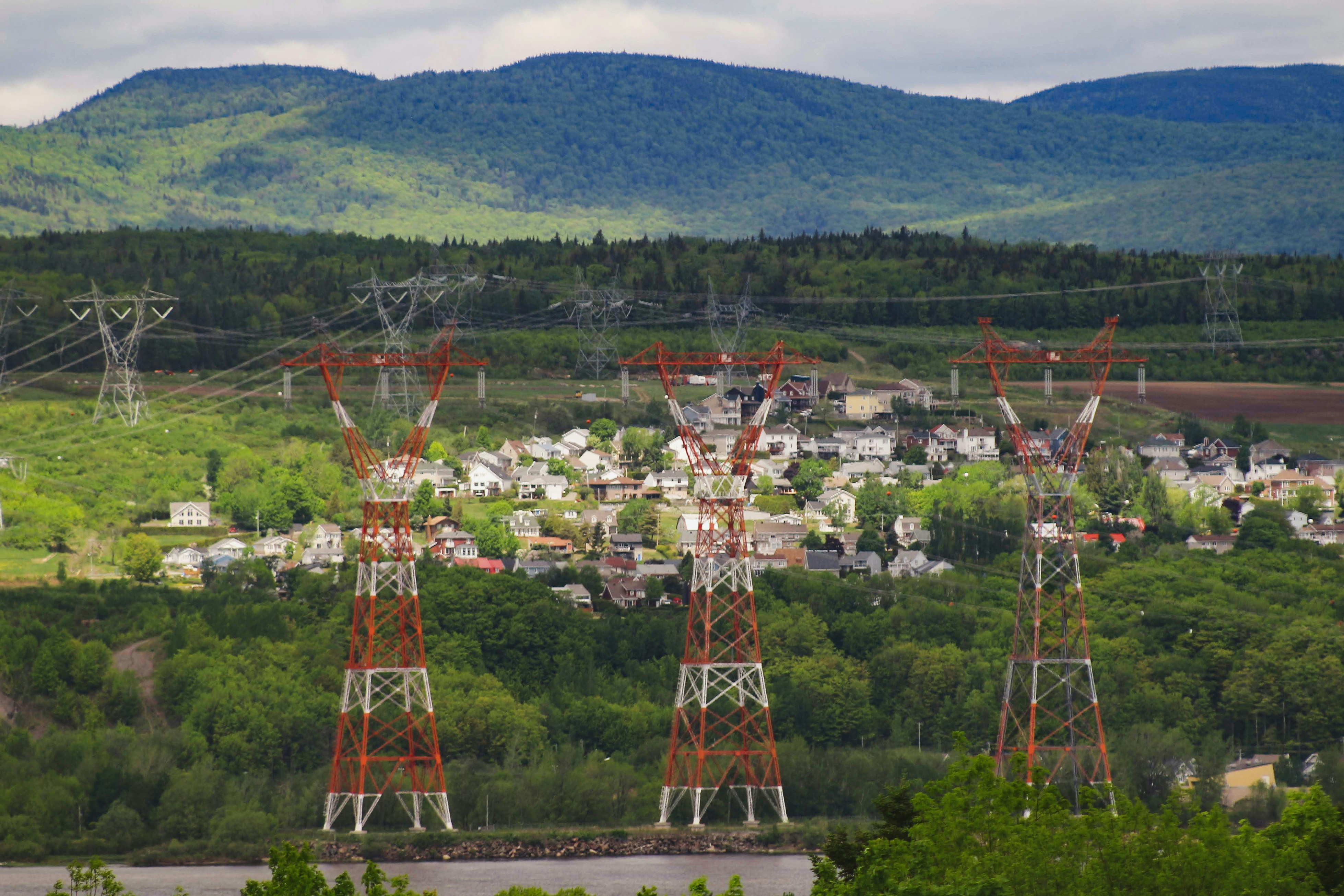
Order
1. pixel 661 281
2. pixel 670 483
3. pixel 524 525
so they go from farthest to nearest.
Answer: pixel 661 281 → pixel 670 483 → pixel 524 525

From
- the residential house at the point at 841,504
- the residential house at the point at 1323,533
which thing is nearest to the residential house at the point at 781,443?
the residential house at the point at 841,504

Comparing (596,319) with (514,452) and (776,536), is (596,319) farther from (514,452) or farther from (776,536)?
(776,536)

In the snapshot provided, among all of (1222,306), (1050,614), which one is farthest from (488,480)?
(1222,306)

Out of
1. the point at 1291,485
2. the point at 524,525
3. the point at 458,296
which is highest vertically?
the point at 458,296

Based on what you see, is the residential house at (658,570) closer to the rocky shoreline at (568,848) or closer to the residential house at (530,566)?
the residential house at (530,566)

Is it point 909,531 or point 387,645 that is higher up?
point 387,645

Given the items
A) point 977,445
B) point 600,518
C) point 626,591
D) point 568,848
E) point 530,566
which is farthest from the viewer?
point 977,445

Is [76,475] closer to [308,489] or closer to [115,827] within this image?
[308,489]
